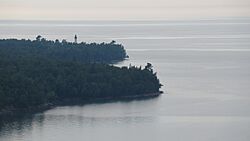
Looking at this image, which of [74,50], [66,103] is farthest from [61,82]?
[74,50]

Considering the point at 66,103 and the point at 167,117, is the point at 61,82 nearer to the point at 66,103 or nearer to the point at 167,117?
the point at 66,103

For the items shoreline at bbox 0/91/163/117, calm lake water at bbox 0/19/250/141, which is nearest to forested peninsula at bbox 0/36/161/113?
shoreline at bbox 0/91/163/117

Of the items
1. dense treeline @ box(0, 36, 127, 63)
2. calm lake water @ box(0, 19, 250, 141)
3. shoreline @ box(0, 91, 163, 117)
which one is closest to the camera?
calm lake water @ box(0, 19, 250, 141)

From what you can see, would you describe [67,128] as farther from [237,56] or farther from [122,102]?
[237,56]

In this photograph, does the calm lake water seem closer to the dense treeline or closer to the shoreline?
the shoreline

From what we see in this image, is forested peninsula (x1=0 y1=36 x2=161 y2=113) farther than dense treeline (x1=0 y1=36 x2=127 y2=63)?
No

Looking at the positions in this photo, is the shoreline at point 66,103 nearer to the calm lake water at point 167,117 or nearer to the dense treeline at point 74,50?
the calm lake water at point 167,117

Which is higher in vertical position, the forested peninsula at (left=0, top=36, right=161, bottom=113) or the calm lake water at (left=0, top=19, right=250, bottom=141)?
the forested peninsula at (left=0, top=36, right=161, bottom=113)

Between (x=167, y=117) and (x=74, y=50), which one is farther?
(x=74, y=50)

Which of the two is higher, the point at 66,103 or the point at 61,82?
the point at 61,82

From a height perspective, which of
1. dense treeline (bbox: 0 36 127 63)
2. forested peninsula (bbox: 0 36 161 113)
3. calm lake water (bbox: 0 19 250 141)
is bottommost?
calm lake water (bbox: 0 19 250 141)

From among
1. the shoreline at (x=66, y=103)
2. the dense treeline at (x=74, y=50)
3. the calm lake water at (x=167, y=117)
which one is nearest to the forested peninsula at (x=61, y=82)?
the shoreline at (x=66, y=103)
